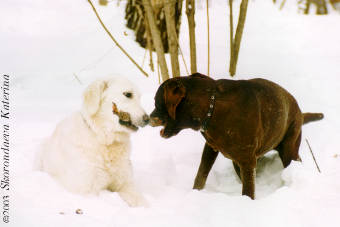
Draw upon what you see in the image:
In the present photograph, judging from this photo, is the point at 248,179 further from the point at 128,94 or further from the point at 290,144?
the point at 128,94

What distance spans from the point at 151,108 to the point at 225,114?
2052 millimetres

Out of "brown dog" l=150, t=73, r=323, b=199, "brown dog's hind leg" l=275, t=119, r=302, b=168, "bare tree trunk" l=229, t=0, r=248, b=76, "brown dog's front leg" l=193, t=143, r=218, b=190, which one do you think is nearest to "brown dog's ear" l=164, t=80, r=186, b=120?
"brown dog" l=150, t=73, r=323, b=199

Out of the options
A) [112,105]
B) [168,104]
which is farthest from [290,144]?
[112,105]

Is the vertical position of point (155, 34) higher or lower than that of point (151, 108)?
higher

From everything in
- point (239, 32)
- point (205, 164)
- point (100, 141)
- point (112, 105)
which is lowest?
point (205, 164)

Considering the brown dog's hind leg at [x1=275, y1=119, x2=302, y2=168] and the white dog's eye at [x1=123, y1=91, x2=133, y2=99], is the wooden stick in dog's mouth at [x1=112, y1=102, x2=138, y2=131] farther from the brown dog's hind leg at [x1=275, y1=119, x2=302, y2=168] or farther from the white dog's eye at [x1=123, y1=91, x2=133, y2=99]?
the brown dog's hind leg at [x1=275, y1=119, x2=302, y2=168]

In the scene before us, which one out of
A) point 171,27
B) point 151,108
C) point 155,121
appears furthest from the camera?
point 151,108

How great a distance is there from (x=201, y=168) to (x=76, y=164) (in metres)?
1.16

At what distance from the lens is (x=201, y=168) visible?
A: 3.67m

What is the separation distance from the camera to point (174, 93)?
3.07m

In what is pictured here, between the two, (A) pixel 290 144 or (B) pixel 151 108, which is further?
(B) pixel 151 108

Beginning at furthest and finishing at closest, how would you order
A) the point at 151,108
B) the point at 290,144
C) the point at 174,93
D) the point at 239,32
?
the point at 239,32 → the point at 151,108 → the point at 290,144 → the point at 174,93

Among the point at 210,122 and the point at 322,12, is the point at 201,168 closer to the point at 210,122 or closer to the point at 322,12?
the point at 210,122

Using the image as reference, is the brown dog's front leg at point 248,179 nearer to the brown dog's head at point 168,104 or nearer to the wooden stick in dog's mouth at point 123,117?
the brown dog's head at point 168,104
